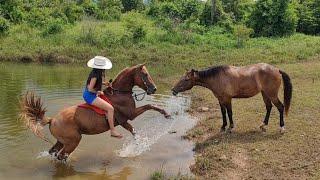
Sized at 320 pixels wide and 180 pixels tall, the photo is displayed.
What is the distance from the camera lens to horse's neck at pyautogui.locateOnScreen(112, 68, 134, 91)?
871cm

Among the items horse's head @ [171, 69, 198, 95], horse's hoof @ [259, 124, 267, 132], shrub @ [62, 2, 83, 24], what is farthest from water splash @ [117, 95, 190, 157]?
shrub @ [62, 2, 83, 24]

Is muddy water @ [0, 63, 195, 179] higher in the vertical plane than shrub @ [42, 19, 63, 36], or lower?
higher

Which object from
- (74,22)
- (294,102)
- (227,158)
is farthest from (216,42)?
(227,158)

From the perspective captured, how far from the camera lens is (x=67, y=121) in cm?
831

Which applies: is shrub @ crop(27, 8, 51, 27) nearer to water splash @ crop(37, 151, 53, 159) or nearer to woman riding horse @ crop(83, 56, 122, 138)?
water splash @ crop(37, 151, 53, 159)

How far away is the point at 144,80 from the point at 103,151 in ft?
6.85

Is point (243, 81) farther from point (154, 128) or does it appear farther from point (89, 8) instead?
point (89, 8)

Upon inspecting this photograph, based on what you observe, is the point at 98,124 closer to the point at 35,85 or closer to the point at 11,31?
the point at 35,85

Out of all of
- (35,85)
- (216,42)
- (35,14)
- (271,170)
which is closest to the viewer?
(271,170)

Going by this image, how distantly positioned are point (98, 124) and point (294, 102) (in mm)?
7224

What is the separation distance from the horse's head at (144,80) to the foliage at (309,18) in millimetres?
30407

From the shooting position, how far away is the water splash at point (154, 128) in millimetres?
9477

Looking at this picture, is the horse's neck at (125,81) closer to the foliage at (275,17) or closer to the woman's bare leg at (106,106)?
the woman's bare leg at (106,106)

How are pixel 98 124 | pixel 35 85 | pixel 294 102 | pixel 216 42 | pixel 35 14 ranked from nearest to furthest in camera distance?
pixel 98 124 < pixel 294 102 < pixel 35 85 < pixel 216 42 < pixel 35 14
